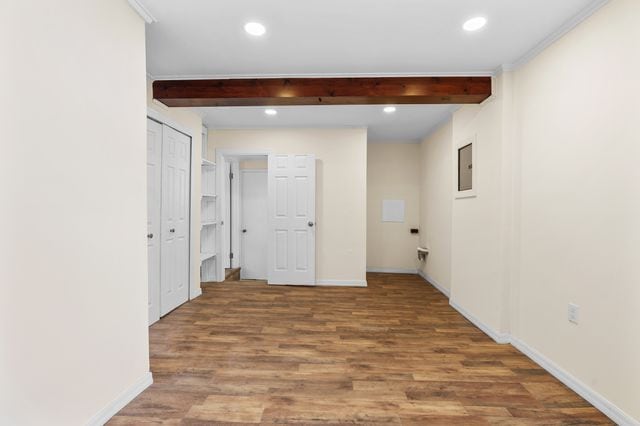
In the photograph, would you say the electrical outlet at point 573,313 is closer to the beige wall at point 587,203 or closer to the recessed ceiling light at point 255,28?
the beige wall at point 587,203

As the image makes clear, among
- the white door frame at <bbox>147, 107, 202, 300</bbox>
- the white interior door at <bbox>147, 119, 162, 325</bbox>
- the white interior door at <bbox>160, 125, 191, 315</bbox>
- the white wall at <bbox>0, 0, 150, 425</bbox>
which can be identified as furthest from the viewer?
the white door frame at <bbox>147, 107, 202, 300</bbox>

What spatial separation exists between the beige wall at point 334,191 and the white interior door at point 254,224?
3.55ft

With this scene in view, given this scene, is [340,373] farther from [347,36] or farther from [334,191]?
[334,191]

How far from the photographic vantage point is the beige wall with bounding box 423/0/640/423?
1793mm

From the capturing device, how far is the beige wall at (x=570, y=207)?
5.88 feet

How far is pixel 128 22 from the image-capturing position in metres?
1.98

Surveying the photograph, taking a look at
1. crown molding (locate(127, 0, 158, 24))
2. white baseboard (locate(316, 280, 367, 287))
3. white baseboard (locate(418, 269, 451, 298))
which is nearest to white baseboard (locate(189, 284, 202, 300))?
white baseboard (locate(316, 280, 367, 287))

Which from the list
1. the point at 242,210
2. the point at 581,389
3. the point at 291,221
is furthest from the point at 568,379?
the point at 242,210

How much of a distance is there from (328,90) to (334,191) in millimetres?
2015

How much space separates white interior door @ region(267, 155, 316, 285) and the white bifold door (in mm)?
1297

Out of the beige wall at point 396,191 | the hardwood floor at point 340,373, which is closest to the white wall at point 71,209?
the hardwood floor at point 340,373

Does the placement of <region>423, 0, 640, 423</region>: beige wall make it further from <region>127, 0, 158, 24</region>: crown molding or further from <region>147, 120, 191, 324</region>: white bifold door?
<region>147, 120, 191, 324</region>: white bifold door

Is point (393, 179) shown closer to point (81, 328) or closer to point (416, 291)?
point (416, 291)

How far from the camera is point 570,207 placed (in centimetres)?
219
